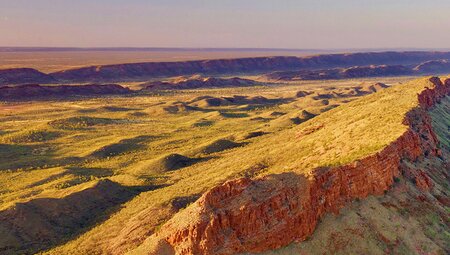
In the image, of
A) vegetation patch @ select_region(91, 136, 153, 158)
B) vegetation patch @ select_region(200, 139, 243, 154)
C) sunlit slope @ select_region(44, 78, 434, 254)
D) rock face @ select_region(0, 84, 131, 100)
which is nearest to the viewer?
sunlit slope @ select_region(44, 78, 434, 254)

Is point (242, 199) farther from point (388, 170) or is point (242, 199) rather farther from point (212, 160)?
point (212, 160)

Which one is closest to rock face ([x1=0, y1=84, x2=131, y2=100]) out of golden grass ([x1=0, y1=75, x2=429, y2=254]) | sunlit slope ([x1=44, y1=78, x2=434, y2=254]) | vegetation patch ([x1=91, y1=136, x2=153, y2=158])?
golden grass ([x1=0, y1=75, x2=429, y2=254])

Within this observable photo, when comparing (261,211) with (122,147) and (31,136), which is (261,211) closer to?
(122,147)

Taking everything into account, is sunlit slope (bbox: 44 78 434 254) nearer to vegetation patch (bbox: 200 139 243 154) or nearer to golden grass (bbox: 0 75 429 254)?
golden grass (bbox: 0 75 429 254)

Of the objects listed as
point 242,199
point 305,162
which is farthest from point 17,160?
point 242,199

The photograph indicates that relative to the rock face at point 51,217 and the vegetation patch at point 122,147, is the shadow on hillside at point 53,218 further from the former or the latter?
the vegetation patch at point 122,147

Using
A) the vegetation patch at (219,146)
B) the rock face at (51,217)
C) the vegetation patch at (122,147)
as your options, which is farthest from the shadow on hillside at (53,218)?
the vegetation patch at (122,147)
